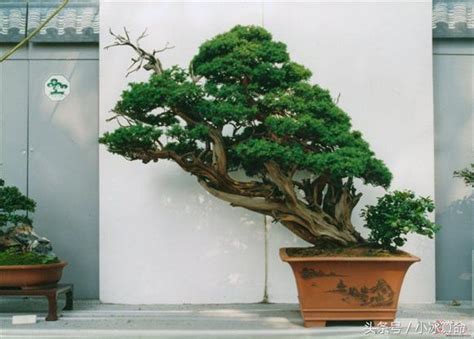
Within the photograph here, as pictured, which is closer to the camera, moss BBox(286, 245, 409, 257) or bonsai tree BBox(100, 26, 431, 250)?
bonsai tree BBox(100, 26, 431, 250)

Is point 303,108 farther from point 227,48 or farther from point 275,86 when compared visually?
point 227,48

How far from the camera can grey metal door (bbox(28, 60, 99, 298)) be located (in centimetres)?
462

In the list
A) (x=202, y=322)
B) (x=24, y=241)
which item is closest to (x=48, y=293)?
(x=24, y=241)

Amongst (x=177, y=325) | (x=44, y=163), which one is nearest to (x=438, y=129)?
(x=177, y=325)

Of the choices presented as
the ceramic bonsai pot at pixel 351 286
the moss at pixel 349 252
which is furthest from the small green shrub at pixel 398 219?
the ceramic bonsai pot at pixel 351 286

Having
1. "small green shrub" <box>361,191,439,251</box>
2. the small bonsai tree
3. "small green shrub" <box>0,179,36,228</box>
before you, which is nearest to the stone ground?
"small green shrub" <box>361,191,439,251</box>

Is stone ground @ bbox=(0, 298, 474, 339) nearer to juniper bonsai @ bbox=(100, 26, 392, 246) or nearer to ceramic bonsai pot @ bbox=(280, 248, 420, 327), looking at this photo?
ceramic bonsai pot @ bbox=(280, 248, 420, 327)

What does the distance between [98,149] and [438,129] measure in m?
2.68

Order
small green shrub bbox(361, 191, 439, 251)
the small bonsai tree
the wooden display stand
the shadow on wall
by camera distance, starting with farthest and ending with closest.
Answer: the shadow on wall, the small bonsai tree, the wooden display stand, small green shrub bbox(361, 191, 439, 251)

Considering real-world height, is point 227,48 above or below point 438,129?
above

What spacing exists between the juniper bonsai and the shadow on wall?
107cm

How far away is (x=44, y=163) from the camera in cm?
465

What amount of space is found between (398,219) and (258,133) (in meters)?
1.01

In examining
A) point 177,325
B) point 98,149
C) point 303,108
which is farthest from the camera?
point 98,149
